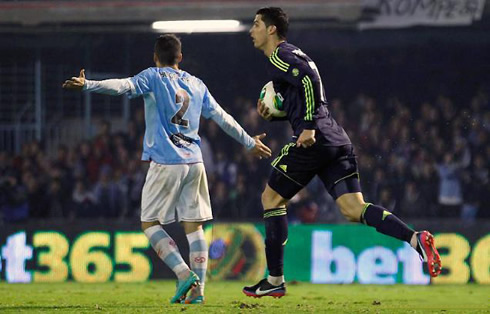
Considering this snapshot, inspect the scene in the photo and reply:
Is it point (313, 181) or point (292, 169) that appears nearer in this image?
point (292, 169)

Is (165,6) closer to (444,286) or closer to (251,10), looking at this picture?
(251,10)

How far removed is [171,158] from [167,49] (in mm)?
820

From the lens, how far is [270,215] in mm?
8094

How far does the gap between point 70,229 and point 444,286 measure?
14.8ft

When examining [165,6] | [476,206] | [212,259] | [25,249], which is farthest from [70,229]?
[476,206]

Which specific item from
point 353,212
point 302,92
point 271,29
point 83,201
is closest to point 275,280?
point 353,212

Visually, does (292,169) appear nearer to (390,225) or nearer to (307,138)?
(307,138)

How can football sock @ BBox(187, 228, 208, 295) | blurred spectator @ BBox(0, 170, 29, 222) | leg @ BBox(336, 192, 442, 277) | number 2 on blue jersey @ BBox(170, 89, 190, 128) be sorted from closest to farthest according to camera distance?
1. leg @ BBox(336, 192, 442, 277)
2. number 2 on blue jersey @ BBox(170, 89, 190, 128)
3. football sock @ BBox(187, 228, 208, 295)
4. blurred spectator @ BBox(0, 170, 29, 222)

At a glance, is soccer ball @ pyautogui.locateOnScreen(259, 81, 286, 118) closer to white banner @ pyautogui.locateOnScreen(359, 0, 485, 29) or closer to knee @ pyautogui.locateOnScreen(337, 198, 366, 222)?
knee @ pyautogui.locateOnScreen(337, 198, 366, 222)

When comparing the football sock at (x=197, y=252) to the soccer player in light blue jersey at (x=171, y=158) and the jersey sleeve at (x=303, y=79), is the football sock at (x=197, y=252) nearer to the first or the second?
the soccer player in light blue jersey at (x=171, y=158)

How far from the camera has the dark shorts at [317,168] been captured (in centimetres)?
786

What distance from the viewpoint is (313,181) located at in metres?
14.5

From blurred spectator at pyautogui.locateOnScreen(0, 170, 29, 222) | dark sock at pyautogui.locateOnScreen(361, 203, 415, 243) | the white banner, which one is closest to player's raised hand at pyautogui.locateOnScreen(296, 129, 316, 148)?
dark sock at pyautogui.locateOnScreen(361, 203, 415, 243)

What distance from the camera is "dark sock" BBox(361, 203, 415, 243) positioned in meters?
7.65
